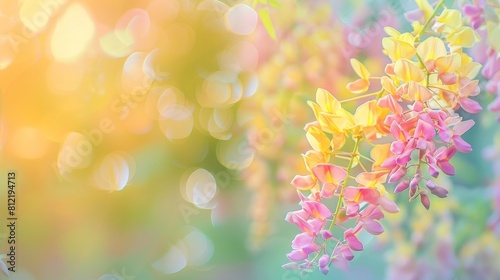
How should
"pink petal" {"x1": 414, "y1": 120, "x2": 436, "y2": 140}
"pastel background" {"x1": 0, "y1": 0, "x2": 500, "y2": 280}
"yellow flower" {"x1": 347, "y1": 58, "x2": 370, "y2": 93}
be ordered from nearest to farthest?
"pink petal" {"x1": 414, "y1": 120, "x2": 436, "y2": 140} < "yellow flower" {"x1": 347, "y1": 58, "x2": 370, "y2": 93} < "pastel background" {"x1": 0, "y1": 0, "x2": 500, "y2": 280}

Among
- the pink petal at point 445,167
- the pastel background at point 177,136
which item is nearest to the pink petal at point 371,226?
the pink petal at point 445,167

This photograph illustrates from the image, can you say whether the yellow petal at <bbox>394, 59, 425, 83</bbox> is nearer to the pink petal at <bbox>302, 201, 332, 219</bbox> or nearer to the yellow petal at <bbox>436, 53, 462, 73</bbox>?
the yellow petal at <bbox>436, 53, 462, 73</bbox>

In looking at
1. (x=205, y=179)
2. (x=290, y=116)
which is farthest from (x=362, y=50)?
(x=205, y=179)

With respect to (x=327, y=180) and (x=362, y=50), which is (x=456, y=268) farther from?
(x=327, y=180)

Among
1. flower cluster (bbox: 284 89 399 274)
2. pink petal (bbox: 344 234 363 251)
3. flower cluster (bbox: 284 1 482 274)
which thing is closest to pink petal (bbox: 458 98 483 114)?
flower cluster (bbox: 284 1 482 274)

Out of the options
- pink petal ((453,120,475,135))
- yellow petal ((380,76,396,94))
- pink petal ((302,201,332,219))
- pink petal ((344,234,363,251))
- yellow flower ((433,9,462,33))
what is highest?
yellow flower ((433,9,462,33))

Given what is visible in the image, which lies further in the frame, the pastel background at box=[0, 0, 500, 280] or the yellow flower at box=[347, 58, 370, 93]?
the pastel background at box=[0, 0, 500, 280]

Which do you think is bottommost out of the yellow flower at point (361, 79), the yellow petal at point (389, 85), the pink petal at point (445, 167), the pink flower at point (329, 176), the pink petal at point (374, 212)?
the pink petal at point (374, 212)

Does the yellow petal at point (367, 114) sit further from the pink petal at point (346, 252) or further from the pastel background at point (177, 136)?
the pastel background at point (177, 136)

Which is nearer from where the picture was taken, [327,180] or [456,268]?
[327,180]
